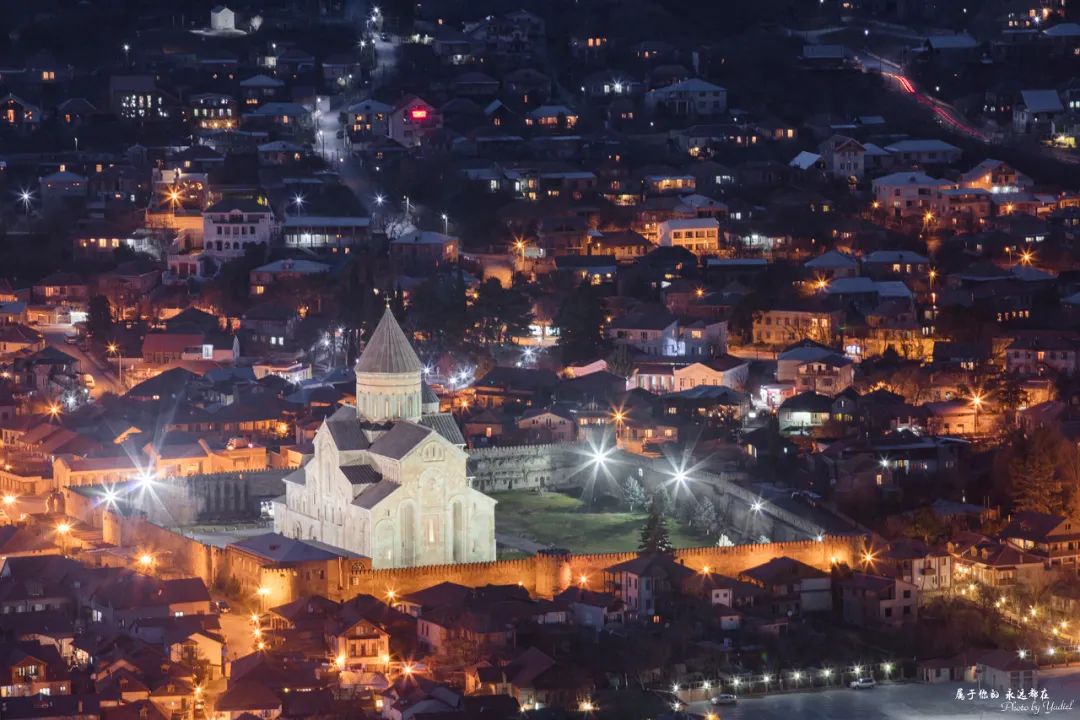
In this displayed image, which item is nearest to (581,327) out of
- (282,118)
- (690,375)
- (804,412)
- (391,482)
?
(690,375)

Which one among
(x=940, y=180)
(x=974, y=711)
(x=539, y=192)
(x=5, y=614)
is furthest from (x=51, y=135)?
(x=974, y=711)

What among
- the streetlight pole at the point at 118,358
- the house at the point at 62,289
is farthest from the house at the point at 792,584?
the house at the point at 62,289

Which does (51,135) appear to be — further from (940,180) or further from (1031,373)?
(1031,373)

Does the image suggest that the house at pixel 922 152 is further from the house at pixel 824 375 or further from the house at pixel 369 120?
the house at pixel 824 375

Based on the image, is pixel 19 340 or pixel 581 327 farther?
pixel 19 340

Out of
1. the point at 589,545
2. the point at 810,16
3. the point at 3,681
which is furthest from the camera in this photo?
the point at 810,16

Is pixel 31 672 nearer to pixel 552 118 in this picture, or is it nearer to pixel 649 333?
pixel 649 333

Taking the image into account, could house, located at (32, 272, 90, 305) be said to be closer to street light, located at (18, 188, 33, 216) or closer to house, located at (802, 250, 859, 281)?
street light, located at (18, 188, 33, 216)
